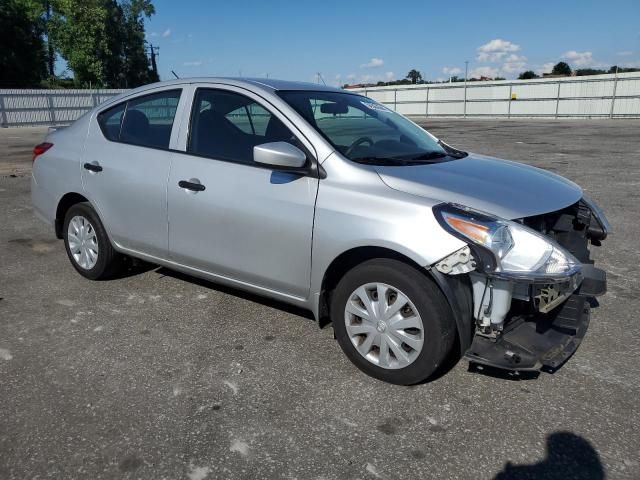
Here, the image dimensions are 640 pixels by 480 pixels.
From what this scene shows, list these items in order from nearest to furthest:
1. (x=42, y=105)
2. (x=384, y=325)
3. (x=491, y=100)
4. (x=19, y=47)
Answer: (x=384, y=325)
(x=42, y=105)
(x=491, y=100)
(x=19, y=47)

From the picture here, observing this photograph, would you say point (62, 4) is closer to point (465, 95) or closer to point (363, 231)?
point (465, 95)

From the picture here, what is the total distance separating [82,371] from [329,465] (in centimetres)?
165

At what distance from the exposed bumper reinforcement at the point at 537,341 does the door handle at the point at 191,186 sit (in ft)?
6.48

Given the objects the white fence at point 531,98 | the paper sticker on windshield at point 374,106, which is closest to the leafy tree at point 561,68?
the white fence at point 531,98

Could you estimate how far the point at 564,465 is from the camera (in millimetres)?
2309

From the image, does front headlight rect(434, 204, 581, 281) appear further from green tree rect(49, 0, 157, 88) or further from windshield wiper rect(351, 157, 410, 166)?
green tree rect(49, 0, 157, 88)

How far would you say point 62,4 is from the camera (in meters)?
53.8

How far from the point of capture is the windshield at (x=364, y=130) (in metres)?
3.34

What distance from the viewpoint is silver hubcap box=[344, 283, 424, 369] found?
2.82 m

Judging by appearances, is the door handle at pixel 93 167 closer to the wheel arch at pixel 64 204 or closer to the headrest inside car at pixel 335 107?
the wheel arch at pixel 64 204

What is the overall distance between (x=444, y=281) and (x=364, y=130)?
146 cm

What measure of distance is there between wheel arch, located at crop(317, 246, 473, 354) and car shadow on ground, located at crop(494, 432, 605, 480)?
60cm

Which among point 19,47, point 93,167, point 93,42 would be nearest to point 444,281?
point 93,167

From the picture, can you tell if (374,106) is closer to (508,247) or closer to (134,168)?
(134,168)
